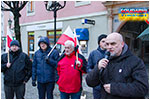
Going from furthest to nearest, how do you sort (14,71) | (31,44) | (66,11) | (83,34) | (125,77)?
(31,44) → (66,11) → (83,34) → (14,71) → (125,77)

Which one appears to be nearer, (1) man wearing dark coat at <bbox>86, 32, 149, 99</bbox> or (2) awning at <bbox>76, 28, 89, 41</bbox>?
(1) man wearing dark coat at <bbox>86, 32, 149, 99</bbox>

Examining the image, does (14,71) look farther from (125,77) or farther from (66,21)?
(66,21)

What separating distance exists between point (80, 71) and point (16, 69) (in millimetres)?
1295

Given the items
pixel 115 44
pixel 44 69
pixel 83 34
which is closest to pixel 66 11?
pixel 83 34

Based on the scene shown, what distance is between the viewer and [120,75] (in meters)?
1.70

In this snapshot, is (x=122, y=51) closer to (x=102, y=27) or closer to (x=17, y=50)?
(x=17, y=50)

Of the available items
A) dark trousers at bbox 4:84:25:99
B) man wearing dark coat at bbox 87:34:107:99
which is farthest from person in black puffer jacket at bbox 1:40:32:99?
man wearing dark coat at bbox 87:34:107:99

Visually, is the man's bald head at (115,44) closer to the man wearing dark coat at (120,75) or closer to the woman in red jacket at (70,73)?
the man wearing dark coat at (120,75)

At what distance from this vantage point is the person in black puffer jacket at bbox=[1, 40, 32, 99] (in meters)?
3.28

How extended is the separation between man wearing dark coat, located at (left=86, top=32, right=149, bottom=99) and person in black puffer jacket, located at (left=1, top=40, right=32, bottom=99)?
1958 millimetres

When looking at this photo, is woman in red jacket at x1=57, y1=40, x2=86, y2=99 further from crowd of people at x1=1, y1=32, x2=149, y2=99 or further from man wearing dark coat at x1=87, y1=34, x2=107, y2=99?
man wearing dark coat at x1=87, y1=34, x2=107, y2=99

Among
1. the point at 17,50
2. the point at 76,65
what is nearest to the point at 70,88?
the point at 76,65

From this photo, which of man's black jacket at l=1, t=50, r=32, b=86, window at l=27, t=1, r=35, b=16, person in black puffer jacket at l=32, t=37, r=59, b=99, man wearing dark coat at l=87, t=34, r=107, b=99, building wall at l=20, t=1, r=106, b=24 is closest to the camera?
man wearing dark coat at l=87, t=34, r=107, b=99

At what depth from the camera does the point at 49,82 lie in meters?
3.53
